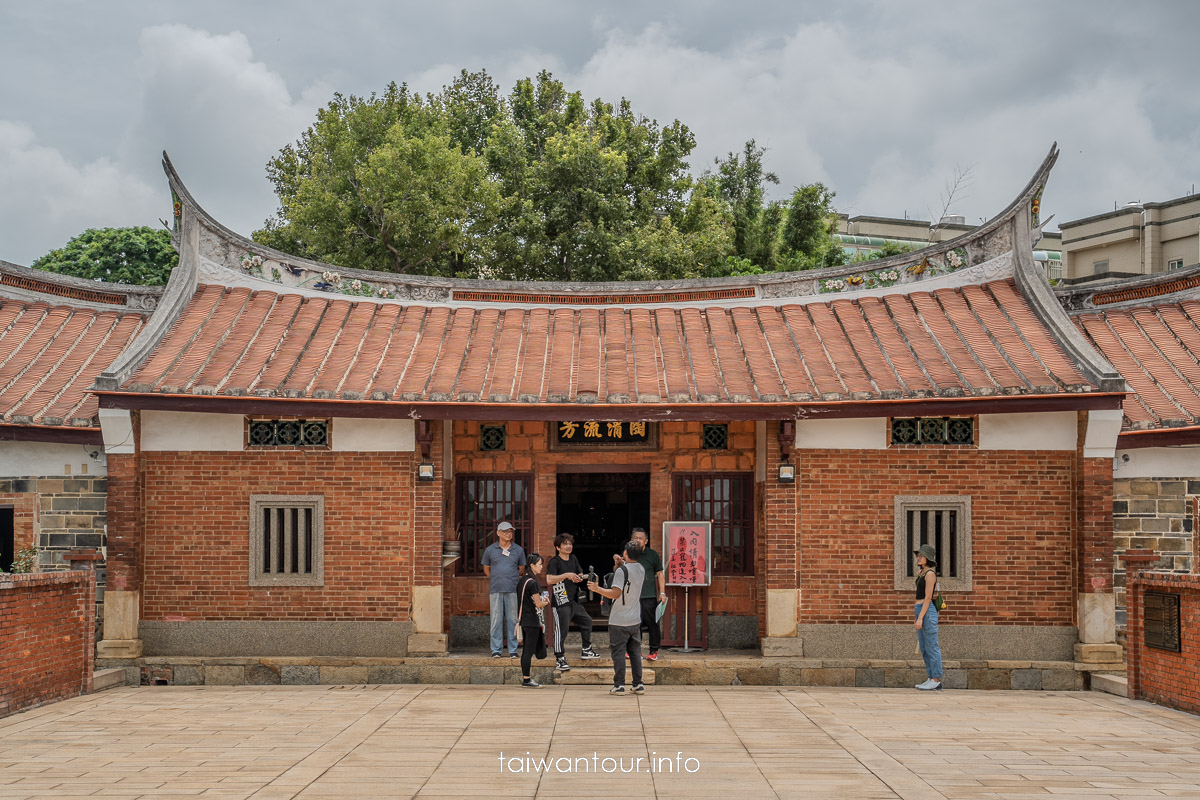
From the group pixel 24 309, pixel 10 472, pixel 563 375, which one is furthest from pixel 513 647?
pixel 24 309

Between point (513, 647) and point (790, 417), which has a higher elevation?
point (790, 417)

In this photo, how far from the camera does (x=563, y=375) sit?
1139 cm

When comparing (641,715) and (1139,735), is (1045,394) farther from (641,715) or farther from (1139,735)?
(641,715)

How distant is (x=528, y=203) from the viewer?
24078 mm

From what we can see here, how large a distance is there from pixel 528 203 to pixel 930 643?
16.6 meters

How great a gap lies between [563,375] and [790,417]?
2662 mm

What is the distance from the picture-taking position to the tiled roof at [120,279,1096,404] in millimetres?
10672

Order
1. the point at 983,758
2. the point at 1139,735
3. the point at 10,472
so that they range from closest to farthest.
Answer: the point at 983,758 → the point at 1139,735 → the point at 10,472

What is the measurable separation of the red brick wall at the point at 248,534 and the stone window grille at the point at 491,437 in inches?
56.5

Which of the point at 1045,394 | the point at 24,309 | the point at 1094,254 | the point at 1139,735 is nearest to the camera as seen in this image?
the point at 1139,735

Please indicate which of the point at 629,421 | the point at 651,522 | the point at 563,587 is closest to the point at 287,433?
the point at 563,587

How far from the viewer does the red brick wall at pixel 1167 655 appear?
8727mm

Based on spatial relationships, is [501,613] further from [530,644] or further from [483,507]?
[483,507]

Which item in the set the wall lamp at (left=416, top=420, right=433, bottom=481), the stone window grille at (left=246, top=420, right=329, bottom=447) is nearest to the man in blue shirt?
the wall lamp at (left=416, top=420, right=433, bottom=481)
